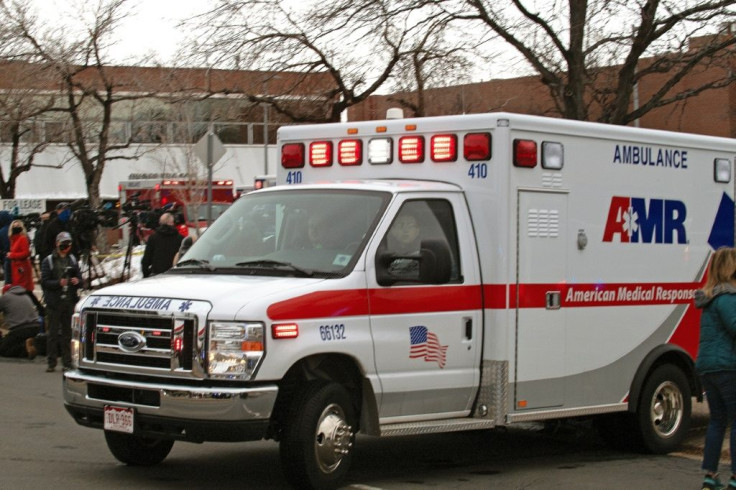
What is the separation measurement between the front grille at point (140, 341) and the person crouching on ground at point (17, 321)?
8.12 m

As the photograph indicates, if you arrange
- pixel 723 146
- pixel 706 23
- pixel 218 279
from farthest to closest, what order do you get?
pixel 706 23 < pixel 723 146 < pixel 218 279

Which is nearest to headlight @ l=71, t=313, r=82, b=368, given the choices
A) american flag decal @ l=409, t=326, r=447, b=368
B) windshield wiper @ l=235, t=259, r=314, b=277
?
windshield wiper @ l=235, t=259, r=314, b=277

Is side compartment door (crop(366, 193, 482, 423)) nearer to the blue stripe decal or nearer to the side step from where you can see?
the side step

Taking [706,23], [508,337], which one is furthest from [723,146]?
[706,23]

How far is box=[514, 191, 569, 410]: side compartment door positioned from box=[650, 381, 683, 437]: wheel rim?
1.37 metres

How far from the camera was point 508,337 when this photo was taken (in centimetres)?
857

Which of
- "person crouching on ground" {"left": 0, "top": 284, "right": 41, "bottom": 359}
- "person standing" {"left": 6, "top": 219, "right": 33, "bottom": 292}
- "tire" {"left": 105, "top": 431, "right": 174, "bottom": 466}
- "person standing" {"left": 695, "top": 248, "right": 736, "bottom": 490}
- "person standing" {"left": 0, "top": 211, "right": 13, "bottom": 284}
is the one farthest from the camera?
"person standing" {"left": 0, "top": 211, "right": 13, "bottom": 284}

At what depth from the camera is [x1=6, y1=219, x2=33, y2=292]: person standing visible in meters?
16.0

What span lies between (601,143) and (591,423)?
113 inches

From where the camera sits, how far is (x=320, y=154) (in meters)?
9.62

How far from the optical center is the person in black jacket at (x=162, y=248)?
1506 centimetres

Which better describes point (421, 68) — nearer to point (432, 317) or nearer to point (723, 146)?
point (723, 146)

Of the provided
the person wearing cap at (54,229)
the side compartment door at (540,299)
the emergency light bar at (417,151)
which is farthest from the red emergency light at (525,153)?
the person wearing cap at (54,229)

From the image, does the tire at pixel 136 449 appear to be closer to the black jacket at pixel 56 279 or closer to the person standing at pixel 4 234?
the black jacket at pixel 56 279
